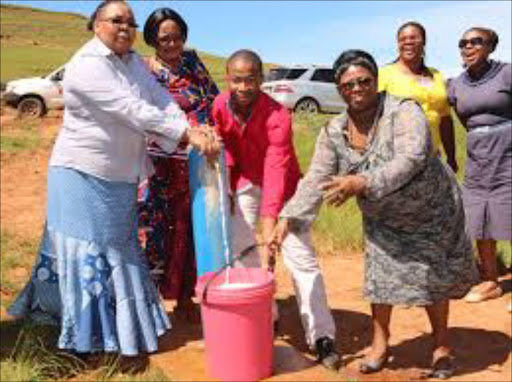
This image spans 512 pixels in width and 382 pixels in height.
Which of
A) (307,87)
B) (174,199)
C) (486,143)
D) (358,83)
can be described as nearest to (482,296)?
(486,143)

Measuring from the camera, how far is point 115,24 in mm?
3803

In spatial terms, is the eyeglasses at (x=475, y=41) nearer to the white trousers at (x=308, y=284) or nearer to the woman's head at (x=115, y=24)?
the white trousers at (x=308, y=284)

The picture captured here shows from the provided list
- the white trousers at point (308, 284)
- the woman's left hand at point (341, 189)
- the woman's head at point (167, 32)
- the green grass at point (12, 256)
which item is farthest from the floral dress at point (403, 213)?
the green grass at point (12, 256)

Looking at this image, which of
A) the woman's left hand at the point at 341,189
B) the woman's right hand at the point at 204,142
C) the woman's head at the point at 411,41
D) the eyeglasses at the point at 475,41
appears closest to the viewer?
the woman's left hand at the point at 341,189

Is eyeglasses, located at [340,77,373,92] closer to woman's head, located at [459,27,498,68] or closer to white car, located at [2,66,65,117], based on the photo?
woman's head, located at [459,27,498,68]

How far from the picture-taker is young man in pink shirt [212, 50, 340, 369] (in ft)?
13.7

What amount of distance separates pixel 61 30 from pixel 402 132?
50.7 meters

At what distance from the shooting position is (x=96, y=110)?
385 cm

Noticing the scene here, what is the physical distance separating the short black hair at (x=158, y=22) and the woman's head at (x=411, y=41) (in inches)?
59.7

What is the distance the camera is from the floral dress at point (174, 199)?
4535 mm

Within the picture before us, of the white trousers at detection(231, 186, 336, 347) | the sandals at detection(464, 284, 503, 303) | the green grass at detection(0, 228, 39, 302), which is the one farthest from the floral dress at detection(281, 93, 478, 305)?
A: the green grass at detection(0, 228, 39, 302)

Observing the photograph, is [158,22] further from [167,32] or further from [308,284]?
[308,284]

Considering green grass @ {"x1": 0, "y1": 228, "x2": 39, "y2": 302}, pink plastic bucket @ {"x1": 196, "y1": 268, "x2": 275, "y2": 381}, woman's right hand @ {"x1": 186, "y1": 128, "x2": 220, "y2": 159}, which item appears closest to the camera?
pink plastic bucket @ {"x1": 196, "y1": 268, "x2": 275, "y2": 381}

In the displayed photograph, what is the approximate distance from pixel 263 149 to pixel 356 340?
4.90ft
